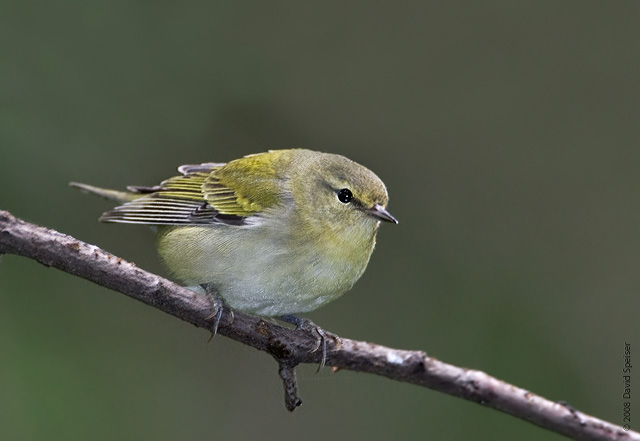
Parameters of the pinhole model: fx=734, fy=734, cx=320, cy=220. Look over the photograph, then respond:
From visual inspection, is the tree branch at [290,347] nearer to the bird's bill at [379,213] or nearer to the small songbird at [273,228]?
the small songbird at [273,228]

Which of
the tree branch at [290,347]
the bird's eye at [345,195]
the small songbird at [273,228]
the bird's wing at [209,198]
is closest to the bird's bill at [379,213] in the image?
the small songbird at [273,228]

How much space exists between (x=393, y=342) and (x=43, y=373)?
3.23 meters

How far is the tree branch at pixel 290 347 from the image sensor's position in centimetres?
308

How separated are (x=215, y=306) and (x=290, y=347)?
0.48 m

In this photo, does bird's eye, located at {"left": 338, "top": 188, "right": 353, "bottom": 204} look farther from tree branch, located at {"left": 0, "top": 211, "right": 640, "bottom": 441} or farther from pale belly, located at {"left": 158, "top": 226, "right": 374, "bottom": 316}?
tree branch, located at {"left": 0, "top": 211, "right": 640, "bottom": 441}

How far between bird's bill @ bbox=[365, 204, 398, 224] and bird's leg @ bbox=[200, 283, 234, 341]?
110 centimetres

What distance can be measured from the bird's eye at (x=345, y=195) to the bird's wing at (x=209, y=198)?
1.48 feet

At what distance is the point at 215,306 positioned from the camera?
4.02 meters

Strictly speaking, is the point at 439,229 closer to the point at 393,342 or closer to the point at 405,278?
the point at 405,278

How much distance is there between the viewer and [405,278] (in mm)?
7469

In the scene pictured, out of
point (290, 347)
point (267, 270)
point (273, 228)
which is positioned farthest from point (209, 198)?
point (290, 347)

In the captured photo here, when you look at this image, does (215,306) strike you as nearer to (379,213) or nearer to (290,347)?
(290,347)

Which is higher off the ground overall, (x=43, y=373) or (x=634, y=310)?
(x=634, y=310)

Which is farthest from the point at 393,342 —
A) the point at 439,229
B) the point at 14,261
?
the point at 14,261
